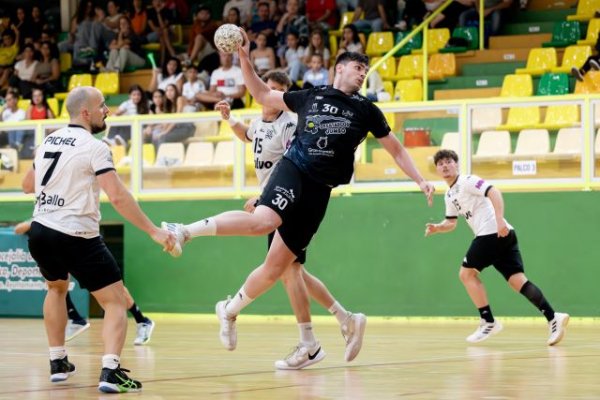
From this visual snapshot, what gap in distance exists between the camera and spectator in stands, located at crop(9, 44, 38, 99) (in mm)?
25753

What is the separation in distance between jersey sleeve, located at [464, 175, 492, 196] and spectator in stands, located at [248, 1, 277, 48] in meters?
10.6

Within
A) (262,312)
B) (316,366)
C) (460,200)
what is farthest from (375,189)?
(316,366)

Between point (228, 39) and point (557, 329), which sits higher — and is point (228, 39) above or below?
above

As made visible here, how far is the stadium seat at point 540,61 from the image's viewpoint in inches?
828

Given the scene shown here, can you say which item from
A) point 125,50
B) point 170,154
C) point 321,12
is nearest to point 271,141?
point 170,154

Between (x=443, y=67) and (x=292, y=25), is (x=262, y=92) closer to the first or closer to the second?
(x=443, y=67)

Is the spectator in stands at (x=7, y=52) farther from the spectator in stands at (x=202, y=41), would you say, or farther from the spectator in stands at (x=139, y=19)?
the spectator in stands at (x=202, y=41)

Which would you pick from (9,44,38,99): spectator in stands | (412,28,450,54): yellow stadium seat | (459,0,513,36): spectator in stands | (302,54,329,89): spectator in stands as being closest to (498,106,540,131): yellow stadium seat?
(302,54,329,89): spectator in stands

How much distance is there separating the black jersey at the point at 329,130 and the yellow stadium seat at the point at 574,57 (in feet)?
38.1

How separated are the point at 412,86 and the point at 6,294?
25.2 feet

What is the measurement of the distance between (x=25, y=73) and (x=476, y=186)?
15.1m

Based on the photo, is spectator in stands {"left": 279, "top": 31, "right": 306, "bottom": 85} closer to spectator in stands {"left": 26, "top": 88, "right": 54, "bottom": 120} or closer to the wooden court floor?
spectator in stands {"left": 26, "top": 88, "right": 54, "bottom": 120}

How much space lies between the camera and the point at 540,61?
21281 millimetres

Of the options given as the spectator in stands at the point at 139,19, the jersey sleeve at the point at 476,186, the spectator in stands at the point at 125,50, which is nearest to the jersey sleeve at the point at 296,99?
the jersey sleeve at the point at 476,186
